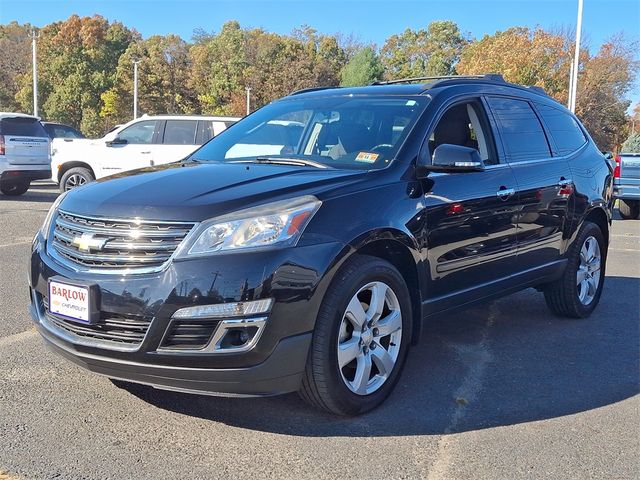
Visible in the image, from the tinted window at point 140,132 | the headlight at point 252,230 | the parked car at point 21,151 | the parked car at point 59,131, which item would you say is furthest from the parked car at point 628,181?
the parked car at point 59,131

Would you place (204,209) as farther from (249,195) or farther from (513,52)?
(513,52)

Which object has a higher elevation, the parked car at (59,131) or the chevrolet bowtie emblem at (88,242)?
the parked car at (59,131)

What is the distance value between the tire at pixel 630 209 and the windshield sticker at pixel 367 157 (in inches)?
502

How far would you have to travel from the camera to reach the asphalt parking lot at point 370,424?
2.84 m

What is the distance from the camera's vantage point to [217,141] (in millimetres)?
4719

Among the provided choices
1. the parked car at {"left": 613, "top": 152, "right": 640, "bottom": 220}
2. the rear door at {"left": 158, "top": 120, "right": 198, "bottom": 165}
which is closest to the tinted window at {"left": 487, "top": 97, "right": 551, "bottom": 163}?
the rear door at {"left": 158, "top": 120, "right": 198, "bottom": 165}

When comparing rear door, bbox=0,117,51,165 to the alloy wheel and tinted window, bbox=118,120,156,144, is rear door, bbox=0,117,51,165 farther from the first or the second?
the alloy wheel

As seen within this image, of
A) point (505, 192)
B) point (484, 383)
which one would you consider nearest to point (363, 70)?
point (505, 192)

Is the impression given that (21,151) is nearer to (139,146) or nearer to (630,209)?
(139,146)

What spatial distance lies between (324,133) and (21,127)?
1149 cm

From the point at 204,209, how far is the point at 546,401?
2261mm

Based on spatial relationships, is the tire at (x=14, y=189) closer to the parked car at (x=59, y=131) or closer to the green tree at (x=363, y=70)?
the parked car at (x=59, y=131)

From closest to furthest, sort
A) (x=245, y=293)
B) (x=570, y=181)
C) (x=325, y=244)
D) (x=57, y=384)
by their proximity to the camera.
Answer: (x=245, y=293), (x=325, y=244), (x=57, y=384), (x=570, y=181)

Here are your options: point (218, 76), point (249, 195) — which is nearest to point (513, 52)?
point (218, 76)
